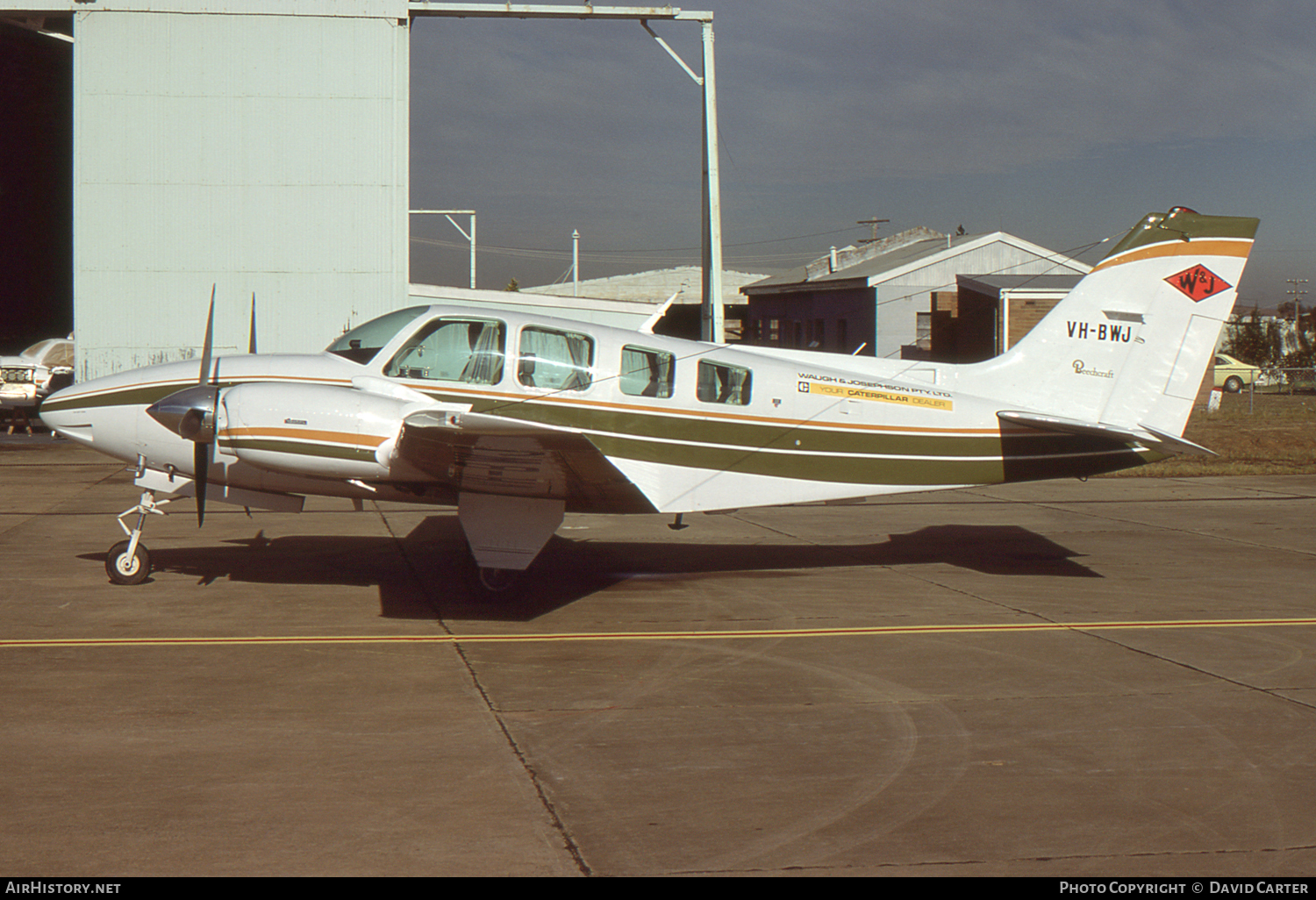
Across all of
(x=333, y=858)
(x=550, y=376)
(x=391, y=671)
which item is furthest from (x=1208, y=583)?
(x=333, y=858)

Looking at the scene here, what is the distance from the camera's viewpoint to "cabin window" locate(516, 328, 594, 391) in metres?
9.59

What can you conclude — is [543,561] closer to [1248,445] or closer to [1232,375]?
[1248,445]

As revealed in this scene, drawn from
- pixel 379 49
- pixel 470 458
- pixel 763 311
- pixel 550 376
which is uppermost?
pixel 379 49

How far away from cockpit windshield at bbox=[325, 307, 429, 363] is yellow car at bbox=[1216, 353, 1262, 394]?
5191 centimetres

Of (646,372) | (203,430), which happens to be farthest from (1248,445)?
(203,430)

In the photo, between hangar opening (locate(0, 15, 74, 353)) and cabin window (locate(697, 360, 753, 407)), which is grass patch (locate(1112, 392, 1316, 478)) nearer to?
cabin window (locate(697, 360, 753, 407))

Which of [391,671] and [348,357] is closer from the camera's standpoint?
[391,671]

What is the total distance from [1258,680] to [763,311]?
4412 centimetres

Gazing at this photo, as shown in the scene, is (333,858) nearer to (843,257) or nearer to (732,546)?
(732,546)

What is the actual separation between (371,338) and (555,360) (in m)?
1.60

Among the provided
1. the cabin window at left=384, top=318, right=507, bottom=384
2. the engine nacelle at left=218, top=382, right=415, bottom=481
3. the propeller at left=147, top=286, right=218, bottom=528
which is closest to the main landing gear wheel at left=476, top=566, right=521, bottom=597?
the engine nacelle at left=218, top=382, right=415, bottom=481

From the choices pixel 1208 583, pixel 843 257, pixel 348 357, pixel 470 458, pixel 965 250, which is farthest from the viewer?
pixel 843 257

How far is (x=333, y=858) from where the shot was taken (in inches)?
175

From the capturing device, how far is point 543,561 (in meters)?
11.6
